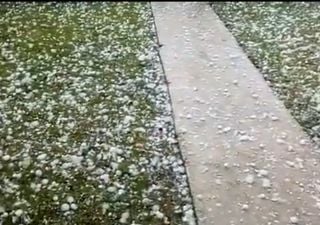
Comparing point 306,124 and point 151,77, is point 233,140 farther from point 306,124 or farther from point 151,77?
point 151,77

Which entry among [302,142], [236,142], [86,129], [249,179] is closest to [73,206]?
[86,129]

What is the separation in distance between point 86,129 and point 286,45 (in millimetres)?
1902

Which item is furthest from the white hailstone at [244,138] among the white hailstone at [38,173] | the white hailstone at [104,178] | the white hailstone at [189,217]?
the white hailstone at [38,173]

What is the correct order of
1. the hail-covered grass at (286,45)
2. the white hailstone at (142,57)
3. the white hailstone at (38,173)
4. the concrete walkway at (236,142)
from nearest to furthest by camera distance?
the concrete walkway at (236,142)
the white hailstone at (38,173)
the hail-covered grass at (286,45)
the white hailstone at (142,57)

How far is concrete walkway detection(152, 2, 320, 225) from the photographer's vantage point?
2309mm

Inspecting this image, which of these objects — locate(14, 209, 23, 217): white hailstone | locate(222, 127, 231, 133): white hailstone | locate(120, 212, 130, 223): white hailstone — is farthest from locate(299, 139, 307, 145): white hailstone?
locate(14, 209, 23, 217): white hailstone

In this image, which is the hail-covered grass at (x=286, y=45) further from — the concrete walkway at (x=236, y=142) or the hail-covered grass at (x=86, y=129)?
the hail-covered grass at (x=86, y=129)

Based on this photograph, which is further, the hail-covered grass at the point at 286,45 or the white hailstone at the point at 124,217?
the hail-covered grass at the point at 286,45

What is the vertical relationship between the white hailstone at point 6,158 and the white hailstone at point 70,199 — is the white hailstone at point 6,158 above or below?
below

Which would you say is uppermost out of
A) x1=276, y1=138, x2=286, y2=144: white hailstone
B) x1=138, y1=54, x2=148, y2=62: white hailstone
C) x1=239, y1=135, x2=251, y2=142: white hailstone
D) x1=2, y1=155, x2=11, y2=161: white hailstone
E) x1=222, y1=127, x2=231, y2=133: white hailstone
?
x1=276, y1=138, x2=286, y2=144: white hailstone

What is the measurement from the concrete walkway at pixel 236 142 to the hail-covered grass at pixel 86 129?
0.11m

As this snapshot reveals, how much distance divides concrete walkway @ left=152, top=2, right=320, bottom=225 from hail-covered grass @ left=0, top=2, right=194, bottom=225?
11cm

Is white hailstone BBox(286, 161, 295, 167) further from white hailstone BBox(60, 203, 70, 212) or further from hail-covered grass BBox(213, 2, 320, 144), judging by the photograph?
white hailstone BBox(60, 203, 70, 212)

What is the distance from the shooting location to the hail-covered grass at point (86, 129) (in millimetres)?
2355
